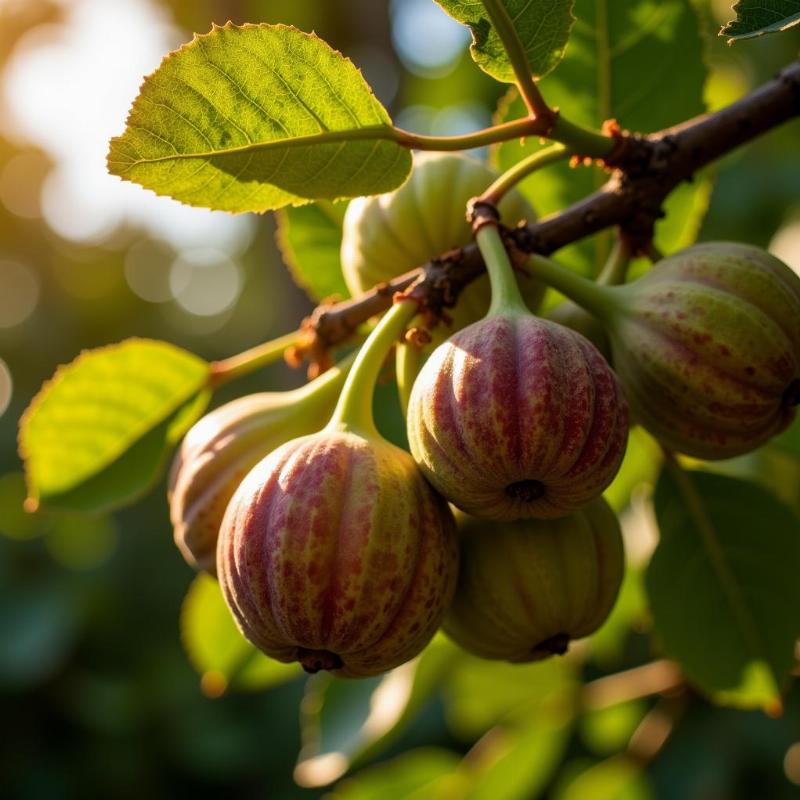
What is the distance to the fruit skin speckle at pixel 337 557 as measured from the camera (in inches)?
46.3

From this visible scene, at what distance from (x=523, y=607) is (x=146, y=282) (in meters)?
13.1

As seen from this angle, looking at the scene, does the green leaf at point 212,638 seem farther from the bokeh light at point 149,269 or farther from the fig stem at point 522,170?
the bokeh light at point 149,269

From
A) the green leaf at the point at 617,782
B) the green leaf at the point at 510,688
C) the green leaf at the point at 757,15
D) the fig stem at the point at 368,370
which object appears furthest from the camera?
the green leaf at the point at 510,688

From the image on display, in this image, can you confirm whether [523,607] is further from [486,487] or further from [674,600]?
[674,600]

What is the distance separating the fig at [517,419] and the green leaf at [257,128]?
33cm

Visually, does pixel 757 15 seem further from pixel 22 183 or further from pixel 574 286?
pixel 22 183

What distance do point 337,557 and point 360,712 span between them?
1.25 metres

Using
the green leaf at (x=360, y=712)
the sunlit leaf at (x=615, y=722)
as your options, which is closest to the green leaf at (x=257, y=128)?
the green leaf at (x=360, y=712)

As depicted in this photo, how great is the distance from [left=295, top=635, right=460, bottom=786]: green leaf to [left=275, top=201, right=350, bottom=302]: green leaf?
821 millimetres

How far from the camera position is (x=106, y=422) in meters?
1.90

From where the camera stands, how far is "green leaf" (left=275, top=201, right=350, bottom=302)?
2.06m

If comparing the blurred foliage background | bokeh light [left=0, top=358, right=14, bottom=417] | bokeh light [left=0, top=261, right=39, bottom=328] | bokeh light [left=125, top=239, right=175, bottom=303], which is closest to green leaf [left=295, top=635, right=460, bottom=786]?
the blurred foliage background

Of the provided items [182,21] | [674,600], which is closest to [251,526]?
[674,600]

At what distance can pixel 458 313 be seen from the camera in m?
1.57
